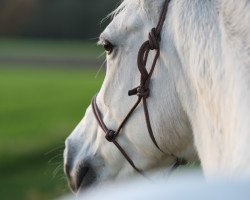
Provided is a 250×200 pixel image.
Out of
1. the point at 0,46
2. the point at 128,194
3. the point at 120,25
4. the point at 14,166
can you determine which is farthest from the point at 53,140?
the point at 0,46

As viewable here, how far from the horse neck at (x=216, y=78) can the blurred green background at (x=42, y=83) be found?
1.24 meters

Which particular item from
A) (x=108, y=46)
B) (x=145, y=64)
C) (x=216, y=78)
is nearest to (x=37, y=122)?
(x=108, y=46)

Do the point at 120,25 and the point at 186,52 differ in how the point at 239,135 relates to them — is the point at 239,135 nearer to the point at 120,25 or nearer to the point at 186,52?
the point at 186,52

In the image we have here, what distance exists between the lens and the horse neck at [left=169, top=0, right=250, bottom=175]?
3.29m

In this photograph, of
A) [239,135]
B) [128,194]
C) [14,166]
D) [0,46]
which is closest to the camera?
[128,194]

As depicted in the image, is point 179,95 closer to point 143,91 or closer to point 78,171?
point 143,91

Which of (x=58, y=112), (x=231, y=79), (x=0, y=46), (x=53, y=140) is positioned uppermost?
(x=231, y=79)

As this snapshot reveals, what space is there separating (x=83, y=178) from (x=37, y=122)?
16.5m

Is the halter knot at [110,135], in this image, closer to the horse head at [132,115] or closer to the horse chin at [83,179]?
the horse head at [132,115]

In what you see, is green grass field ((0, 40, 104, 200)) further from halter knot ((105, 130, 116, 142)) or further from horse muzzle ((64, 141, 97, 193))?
halter knot ((105, 130, 116, 142))

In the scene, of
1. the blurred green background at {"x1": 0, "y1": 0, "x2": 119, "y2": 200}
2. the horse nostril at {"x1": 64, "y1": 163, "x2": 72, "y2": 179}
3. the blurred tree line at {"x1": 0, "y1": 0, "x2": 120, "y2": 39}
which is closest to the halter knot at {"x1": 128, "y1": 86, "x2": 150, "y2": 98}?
the horse nostril at {"x1": 64, "y1": 163, "x2": 72, "y2": 179}

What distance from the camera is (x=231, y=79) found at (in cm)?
335

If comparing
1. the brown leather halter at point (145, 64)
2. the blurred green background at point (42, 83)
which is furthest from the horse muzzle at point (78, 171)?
the blurred green background at point (42, 83)

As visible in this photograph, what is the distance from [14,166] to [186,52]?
38.0ft
